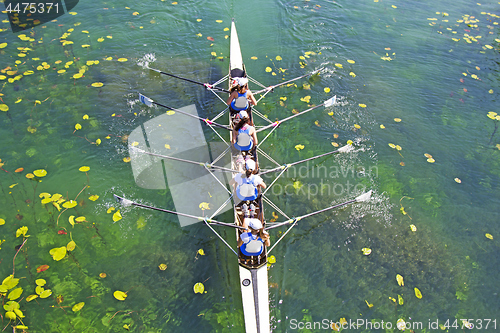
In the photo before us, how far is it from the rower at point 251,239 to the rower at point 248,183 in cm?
52

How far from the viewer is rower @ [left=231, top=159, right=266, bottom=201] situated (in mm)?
6035

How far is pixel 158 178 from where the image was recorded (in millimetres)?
7215

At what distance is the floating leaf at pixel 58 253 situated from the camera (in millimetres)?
5836

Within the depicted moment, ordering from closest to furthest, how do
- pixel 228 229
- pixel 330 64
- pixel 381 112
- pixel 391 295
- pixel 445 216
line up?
pixel 391 295 < pixel 228 229 < pixel 445 216 < pixel 381 112 < pixel 330 64

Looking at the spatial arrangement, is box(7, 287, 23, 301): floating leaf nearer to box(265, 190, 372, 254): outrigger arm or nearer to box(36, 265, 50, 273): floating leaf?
box(36, 265, 50, 273): floating leaf

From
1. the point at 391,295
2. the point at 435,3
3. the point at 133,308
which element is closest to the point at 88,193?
the point at 133,308

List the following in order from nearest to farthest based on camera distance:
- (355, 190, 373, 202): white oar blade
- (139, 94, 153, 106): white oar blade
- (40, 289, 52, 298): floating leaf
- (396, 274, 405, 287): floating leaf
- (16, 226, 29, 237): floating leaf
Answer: (40, 289, 52, 298): floating leaf → (396, 274, 405, 287): floating leaf → (16, 226, 29, 237): floating leaf → (355, 190, 373, 202): white oar blade → (139, 94, 153, 106): white oar blade

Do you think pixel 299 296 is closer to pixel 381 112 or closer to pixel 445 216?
pixel 445 216

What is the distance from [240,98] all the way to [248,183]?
2.51 m

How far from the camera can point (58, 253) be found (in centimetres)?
588

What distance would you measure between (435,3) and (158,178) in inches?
576

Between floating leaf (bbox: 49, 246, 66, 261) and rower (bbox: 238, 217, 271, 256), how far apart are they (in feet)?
11.7

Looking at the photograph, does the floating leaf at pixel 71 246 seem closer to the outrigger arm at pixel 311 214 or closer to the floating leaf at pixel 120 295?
the floating leaf at pixel 120 295

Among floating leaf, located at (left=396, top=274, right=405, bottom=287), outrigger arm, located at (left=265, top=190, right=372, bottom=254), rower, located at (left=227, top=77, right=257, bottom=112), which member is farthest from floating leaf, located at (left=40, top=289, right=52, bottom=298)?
floating leaf, located at (left=396, top=274, right=405, bottom=287)
